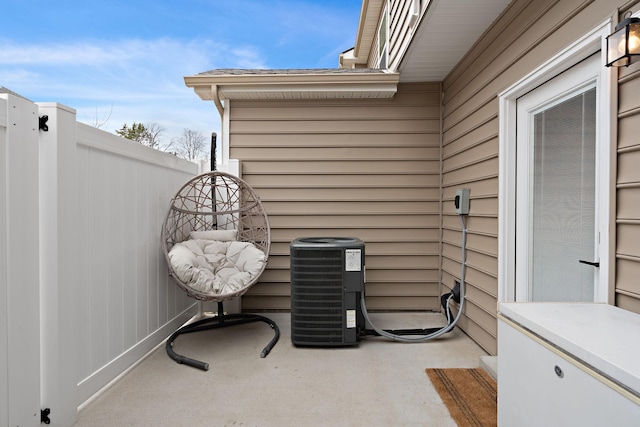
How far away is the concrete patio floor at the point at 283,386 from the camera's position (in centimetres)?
191

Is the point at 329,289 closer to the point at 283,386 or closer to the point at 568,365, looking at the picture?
the point at 283,386

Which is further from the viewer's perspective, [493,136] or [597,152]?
[493,136]

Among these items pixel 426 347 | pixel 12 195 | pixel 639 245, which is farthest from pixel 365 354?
pixel 12 195

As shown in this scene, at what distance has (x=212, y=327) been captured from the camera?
10.1 feet

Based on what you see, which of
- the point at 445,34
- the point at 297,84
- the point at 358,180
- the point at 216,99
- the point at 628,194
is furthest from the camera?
the point at 358,180

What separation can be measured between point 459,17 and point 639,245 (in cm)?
183

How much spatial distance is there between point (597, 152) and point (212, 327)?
2.82m

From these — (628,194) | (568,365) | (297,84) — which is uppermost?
(297,84)

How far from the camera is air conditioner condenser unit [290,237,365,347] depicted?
9.25ft

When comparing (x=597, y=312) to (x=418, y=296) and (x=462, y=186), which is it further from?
(x=418, y=296)

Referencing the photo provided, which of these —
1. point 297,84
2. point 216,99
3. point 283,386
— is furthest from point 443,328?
point 216,99

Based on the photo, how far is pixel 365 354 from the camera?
2.74 metres

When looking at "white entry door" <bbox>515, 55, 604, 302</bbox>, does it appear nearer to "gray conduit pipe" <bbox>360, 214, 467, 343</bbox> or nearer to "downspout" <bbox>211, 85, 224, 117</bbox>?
"gray conduit pipe" <bbox>360, 214, 467, 343</bbox>

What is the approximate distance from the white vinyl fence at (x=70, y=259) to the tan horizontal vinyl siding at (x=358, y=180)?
4.36 feet
